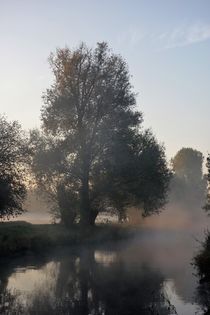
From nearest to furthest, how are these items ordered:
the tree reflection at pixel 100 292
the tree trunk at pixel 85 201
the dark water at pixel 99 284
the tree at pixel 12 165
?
the tree reflection at pixel 100 292 → the dark water at pixel 99 284 → the tree at pixel 12 165 → the tree trunk at pixel 85 201

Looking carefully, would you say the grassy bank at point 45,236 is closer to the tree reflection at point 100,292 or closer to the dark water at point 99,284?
the dark water at point 99,284

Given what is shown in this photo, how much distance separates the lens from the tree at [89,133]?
196 ft

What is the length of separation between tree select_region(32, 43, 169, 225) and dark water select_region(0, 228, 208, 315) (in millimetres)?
16437

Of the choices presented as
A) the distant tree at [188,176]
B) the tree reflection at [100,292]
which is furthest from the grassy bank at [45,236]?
the distant tree at [188,176]

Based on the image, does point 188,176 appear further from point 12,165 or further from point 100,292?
point 100,292

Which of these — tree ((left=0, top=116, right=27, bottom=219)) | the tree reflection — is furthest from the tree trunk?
the tree reflection

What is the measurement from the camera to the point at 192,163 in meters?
174

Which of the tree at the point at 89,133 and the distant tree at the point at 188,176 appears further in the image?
the distant tree at the point at 188,176

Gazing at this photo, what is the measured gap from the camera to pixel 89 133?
59.9m

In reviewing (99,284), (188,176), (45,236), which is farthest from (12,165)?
(188,176)

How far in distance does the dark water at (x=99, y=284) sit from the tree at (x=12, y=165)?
7982 mm

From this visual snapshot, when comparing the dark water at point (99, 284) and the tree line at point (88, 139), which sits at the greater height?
the tree line at point (88, 139)

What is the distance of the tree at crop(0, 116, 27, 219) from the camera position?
50125 millimetres

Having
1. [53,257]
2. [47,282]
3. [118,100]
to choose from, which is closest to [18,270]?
[47,282]
